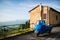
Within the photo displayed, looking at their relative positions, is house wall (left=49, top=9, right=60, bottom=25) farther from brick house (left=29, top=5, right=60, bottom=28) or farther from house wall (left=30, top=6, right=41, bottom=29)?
house wall (left=30, top=6, right=41, bottom=29)

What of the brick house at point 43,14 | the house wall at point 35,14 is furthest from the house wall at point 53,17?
the house wall at point 35,14

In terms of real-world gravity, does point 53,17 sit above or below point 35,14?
below

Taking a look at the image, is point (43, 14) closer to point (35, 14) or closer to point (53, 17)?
point (35, 14)

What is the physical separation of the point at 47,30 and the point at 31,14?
1817 cm

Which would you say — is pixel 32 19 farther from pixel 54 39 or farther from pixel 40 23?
pixel 54 39

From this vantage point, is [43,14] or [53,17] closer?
[43,14]

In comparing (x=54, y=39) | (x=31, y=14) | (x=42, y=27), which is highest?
(x=31, y=14)

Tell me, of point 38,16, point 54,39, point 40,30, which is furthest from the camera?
point 38,16

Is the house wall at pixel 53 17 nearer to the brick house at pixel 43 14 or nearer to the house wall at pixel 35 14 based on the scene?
the brick house at pixel 43 14

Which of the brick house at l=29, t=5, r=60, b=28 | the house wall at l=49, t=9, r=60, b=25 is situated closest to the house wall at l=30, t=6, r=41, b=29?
the brick house at l=29, t=5, r=60, b=28

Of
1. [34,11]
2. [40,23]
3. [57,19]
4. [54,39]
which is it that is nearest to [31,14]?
[34,11]

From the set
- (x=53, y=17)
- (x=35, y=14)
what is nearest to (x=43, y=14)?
(x=35, y=14)

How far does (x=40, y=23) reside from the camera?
60.6 feet

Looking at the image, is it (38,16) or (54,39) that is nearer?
(54,39)
